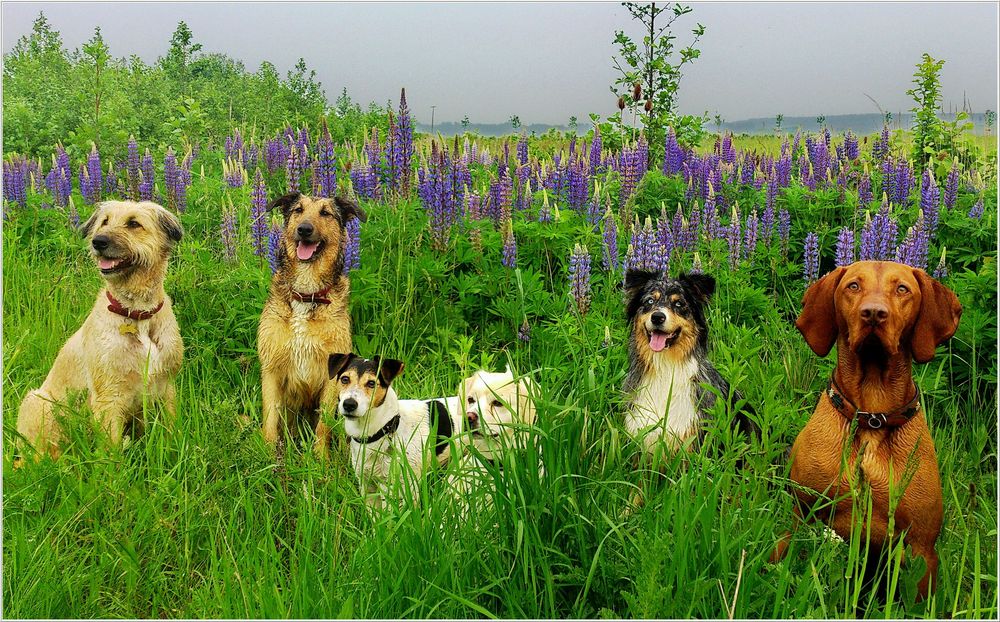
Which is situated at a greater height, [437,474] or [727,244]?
[727,244]

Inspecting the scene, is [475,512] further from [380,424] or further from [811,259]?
[811,259]

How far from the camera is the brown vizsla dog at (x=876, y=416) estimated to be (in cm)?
313

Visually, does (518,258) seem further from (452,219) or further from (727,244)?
(727,244)

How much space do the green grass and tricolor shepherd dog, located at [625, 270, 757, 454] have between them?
13cm

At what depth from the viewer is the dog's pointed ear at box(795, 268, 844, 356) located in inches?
127

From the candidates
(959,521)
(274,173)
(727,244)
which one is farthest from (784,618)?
(274,173)

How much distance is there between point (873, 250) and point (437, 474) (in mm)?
3038

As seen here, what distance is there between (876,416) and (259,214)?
428cm

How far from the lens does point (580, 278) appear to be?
15.7 ft

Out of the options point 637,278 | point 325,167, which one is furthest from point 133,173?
point 637,278

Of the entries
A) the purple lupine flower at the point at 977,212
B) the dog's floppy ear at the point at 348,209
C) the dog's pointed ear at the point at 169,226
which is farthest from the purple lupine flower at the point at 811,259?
the dog's pointed ear at the point at 169,226

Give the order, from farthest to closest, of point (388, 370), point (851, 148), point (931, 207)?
point (851, 148) → point (931, 207) → point (388, 370)

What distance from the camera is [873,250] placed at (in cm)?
514

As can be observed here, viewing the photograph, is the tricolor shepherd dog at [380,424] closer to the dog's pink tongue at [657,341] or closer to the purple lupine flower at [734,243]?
the dog's pink tongue at [657,341]
